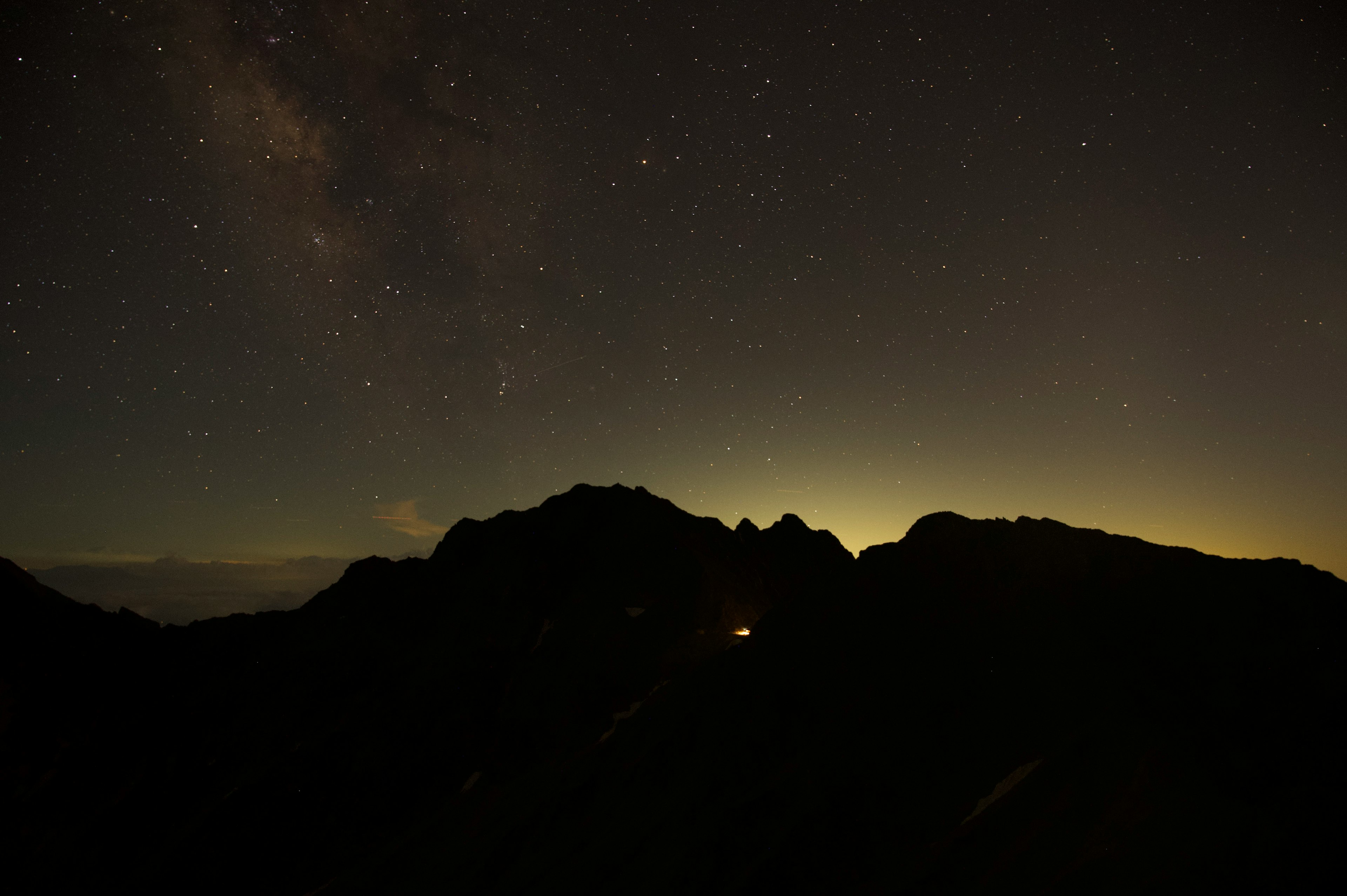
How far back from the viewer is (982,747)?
25.6m

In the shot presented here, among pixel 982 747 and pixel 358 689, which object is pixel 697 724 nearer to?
pixel 982 747

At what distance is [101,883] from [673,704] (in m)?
48.3

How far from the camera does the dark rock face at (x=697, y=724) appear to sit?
21.5 meters

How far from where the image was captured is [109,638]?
72312 millimetres

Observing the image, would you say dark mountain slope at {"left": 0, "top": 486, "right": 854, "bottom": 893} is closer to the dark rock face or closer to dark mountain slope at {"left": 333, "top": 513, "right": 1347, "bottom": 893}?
the dark rock face

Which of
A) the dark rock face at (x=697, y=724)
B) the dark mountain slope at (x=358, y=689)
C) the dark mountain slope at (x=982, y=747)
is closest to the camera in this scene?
the dark mountain slope at (x=982, y=747)

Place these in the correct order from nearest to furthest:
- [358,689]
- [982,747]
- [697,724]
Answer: [982,747] < [697,724] < [358,689]

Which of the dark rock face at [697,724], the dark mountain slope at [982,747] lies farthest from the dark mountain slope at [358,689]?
the dark mountain slope at [982,747]

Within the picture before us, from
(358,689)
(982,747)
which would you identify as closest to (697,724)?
(982,747)

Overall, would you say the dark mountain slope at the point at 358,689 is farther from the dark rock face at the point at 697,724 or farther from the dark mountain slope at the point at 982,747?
the dark mountain slope at the point at 982,747

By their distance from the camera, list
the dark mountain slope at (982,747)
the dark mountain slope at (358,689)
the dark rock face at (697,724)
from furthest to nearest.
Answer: the dark mountain slope at (358,689) < the dark rock face at (697,724) < the dark mountain slope at (982,747)

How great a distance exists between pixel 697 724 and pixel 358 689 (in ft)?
121

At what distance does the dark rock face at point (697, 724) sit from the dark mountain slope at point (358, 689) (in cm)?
28

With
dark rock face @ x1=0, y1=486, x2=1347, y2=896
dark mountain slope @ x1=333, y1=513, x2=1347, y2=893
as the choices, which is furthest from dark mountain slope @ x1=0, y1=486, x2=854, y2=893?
dark mountain slope @ x1=333, y1=513, x2=1347, y2=893
